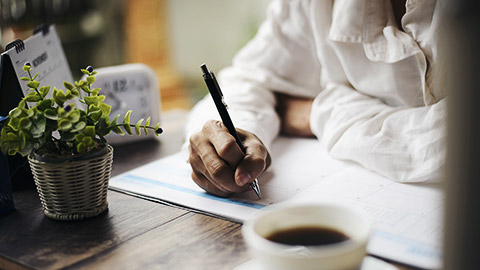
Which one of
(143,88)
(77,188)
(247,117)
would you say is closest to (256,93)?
(247,117)

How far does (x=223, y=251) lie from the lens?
1.96 ft

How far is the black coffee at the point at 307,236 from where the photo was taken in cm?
50

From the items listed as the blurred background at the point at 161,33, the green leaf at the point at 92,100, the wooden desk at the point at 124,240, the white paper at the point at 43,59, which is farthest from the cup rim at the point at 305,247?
the blurred background at the point at 161,33

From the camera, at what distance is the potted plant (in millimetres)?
664

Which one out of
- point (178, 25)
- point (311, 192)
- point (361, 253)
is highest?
point (361, 253)

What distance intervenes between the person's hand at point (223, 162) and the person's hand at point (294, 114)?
24 centimetres

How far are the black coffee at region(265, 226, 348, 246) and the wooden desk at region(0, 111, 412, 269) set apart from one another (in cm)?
9

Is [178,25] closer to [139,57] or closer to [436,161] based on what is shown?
[139,57]

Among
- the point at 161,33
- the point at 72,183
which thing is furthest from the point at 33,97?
the point at 161,33

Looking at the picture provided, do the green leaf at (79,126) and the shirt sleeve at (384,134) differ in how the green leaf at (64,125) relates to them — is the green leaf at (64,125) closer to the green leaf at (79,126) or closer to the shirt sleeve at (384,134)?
the green leaf at (79,126)

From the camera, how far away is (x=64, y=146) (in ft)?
2.28

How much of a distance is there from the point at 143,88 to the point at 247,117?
27 centimetres

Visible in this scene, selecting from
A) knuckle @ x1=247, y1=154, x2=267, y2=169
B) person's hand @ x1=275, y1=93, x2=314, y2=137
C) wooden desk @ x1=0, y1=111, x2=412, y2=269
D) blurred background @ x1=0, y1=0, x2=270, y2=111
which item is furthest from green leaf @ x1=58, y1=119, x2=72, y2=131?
blurred background @ x1=0, y1=0, x2=270, y2=111

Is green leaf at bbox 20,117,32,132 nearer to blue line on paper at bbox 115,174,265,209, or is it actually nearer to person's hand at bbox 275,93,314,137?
blue line on paper at bbox 115,174,265,209
